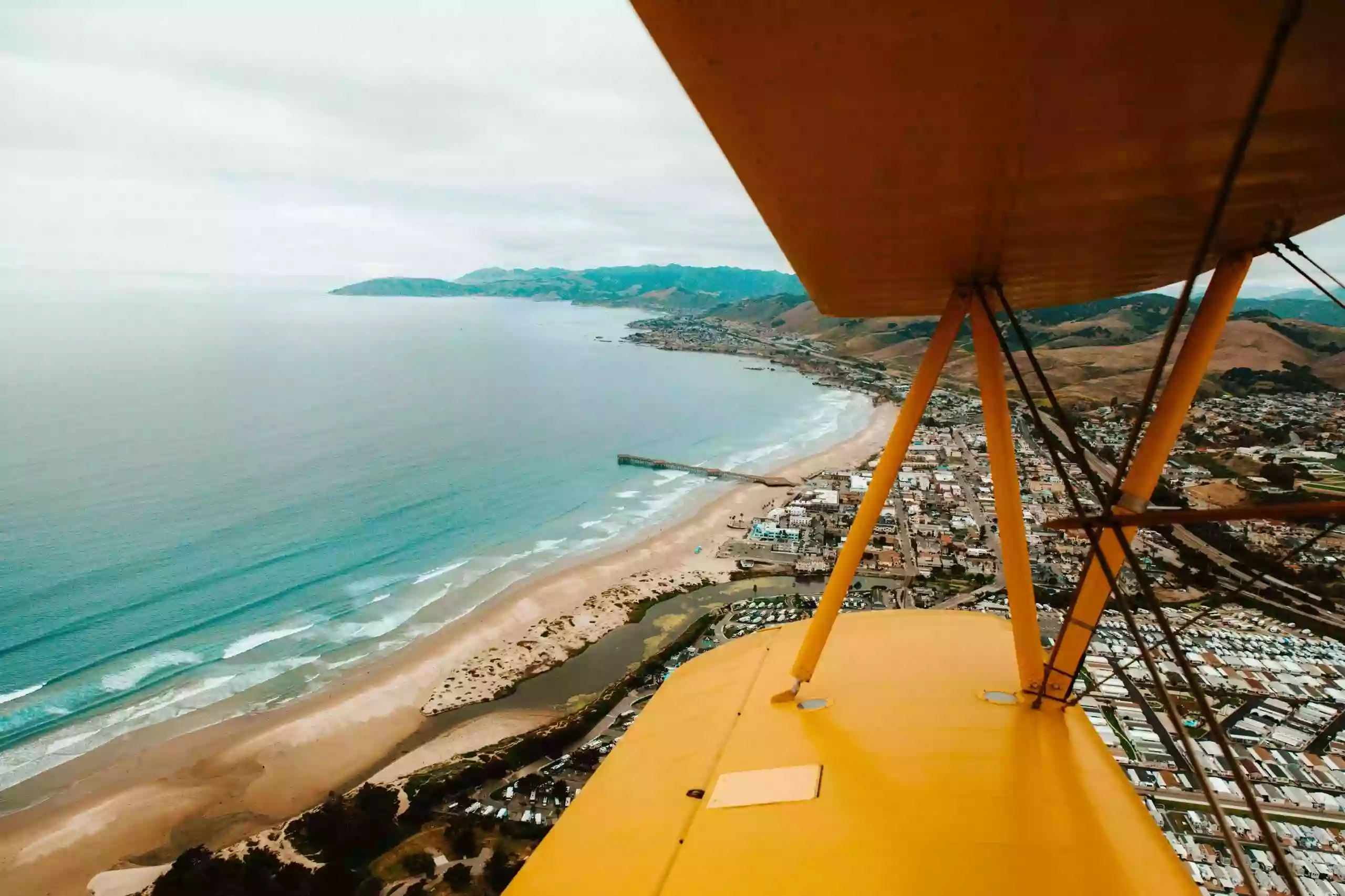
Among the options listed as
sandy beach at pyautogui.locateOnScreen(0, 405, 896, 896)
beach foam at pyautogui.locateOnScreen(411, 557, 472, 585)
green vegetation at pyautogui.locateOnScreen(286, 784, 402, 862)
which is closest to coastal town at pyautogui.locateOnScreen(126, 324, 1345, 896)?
green vegetation at pyautogui.locateOnScreen(286, 784, 402, 862)

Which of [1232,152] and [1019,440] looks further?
[1019,440]

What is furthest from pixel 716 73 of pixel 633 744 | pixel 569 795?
pixel 569 795

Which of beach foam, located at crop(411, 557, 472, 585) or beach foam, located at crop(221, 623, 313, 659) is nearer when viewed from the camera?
beach foam, located at crop(221, 623, 313, 659)

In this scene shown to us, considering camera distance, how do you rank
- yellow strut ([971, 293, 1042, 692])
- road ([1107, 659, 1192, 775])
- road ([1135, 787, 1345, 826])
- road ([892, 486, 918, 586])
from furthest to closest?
1. road ([892, 486, 918, 586])
2. road ([1107, 659, 1192, 775])
3. road ([1135, 787, 1345, 826])
4. yellow strut ([971, 293, 1042, 692])

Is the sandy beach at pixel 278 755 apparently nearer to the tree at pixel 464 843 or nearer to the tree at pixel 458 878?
the tree at pixel 464 843

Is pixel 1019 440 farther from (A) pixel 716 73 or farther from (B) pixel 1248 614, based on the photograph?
(A) pixel 716 73

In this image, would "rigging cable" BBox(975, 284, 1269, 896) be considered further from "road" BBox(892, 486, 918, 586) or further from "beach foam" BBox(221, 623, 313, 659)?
"beach foam" BBox(221, 623, 313, 659)

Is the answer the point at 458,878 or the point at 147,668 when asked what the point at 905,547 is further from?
the point at 147,668
